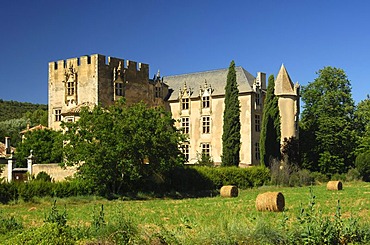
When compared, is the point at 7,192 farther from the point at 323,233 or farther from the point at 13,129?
the point at 13,129

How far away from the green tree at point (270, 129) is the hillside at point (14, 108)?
237 ft

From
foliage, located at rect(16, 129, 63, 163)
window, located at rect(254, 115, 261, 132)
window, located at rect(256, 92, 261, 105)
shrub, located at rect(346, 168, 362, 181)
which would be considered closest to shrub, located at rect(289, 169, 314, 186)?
shrub, located at rect(346, 168, 362, 181)

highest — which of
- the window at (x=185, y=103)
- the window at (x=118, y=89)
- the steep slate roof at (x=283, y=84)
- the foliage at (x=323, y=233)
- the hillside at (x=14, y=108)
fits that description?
the hillside at (x=14, y=108)

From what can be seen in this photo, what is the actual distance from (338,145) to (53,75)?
27.3 meters

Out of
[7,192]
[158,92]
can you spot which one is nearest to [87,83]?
[158,92]

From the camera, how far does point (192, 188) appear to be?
36.6m

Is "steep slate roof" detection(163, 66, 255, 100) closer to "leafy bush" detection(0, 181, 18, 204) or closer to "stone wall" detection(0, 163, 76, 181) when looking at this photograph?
"stone wall" detection(0, 163, 76, 181)

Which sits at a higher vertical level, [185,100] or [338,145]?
[185,100]

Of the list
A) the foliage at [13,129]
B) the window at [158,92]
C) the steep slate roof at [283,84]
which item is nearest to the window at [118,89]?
the window at [158,92]

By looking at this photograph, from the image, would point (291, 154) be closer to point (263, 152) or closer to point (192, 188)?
point (263, 152)

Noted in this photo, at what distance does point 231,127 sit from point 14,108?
8290cm

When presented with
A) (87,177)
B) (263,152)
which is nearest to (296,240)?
(87,177)

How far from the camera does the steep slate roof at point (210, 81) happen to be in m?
47.7

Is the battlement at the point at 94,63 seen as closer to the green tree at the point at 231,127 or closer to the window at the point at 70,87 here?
the window at the point at 70,87
